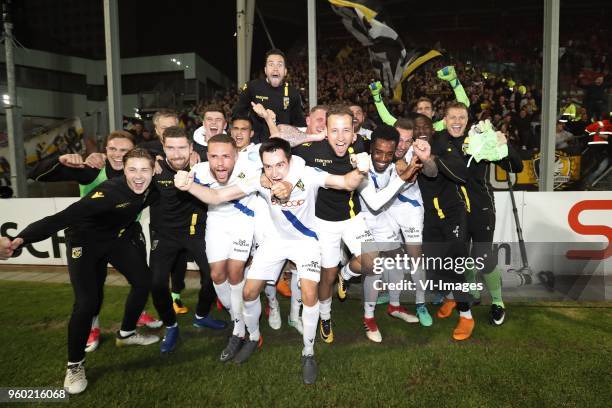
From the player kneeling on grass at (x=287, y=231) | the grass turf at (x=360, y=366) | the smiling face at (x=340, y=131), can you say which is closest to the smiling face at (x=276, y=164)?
the player kneeling on grass at (x=287, y=231)

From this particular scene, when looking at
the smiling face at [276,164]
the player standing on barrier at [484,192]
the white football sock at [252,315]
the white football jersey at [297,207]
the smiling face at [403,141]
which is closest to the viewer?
the smiling face at [276,164]

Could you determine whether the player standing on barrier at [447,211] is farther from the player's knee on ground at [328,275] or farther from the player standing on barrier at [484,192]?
the player's knee on ground at [328,275]

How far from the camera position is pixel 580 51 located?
14836 mm

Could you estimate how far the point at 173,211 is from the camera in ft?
14.7

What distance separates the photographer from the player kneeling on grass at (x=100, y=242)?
357 centimetres

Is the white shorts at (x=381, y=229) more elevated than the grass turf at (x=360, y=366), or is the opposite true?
the white shorts at (x=381, y=229)

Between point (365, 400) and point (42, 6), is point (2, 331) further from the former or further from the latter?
point (42, 6)

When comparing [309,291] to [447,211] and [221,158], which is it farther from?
[447,211]

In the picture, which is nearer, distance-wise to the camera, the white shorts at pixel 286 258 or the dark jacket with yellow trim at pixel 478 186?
the white shorts at pixel 286 258

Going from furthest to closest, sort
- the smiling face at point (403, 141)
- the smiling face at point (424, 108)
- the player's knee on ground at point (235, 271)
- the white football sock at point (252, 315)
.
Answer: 1. the smiling face at point (424, 108)
2. the smiling face at point (403, 141)
3. the player's knee on ground at point (235, 271)
4. the white football sock at point (252, 315)

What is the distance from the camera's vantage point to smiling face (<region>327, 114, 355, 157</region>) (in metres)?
3.97

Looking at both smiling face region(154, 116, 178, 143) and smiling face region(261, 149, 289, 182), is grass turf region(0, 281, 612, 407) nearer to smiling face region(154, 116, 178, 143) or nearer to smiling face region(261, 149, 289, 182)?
smiling face region(261, 149, 289, 182)

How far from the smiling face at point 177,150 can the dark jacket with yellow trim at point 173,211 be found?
0.16m

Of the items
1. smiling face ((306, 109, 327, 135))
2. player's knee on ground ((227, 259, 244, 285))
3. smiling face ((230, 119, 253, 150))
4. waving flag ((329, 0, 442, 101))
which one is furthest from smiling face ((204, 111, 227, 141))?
waving flag ((329, 0, 442, 101))
